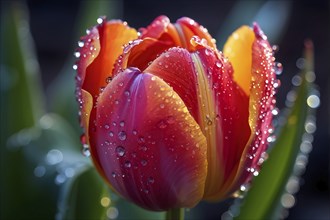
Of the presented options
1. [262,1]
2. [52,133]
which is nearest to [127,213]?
[52,133]

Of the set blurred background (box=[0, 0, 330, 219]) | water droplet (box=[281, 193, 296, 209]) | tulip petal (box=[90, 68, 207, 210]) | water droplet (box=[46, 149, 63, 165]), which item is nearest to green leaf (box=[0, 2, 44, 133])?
blurred background (box=[0, 0, 330, 219])

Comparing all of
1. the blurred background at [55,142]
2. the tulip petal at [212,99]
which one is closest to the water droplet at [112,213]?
the blurred background at [55,142]

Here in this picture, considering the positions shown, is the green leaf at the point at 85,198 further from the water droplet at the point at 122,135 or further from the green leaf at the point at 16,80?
the green leaf at the point at 16,80

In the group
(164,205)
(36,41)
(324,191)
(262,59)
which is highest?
(262,59)

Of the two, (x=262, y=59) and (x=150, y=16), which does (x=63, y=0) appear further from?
(x=262, y=59)

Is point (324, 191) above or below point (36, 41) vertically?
above

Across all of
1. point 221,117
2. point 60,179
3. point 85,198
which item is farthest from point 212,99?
point 60,179

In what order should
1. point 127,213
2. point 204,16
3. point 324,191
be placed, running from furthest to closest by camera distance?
point 204,16, point 324,191, point 127,213
